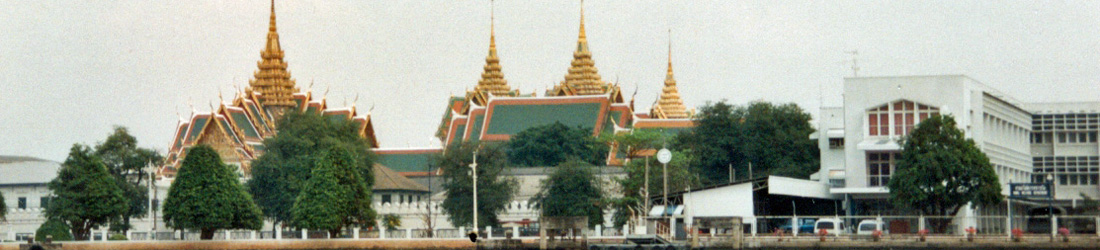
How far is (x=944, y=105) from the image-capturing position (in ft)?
215

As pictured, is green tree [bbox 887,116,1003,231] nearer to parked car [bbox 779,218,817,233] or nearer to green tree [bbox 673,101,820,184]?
parked car [bbox 779,218,817,233]

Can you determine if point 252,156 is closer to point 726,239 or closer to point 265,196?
point 265,196

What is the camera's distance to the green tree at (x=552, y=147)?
357 feet

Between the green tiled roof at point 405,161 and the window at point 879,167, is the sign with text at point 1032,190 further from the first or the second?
the green tiled roof at point 405,161

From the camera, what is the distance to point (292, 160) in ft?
292

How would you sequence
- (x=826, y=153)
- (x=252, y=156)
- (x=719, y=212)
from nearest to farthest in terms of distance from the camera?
(x=719, y=212), (x=826, y=153), (x=252, y=156)

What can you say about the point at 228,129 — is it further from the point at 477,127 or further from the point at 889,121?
the point at 889,121

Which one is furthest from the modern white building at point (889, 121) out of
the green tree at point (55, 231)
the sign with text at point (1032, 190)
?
the green tree at point (55, 231)

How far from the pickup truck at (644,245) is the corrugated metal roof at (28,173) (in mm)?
46231

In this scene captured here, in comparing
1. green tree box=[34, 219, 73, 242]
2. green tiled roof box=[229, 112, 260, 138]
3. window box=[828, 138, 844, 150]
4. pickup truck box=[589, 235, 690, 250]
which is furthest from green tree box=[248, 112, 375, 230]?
pickup truck box=[589, 235, 690, 250]

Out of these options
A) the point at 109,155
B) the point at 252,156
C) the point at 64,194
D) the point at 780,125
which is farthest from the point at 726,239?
the point at 252,156

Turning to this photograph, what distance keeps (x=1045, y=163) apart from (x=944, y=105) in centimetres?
1111

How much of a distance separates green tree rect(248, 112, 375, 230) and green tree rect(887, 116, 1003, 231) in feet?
90.4

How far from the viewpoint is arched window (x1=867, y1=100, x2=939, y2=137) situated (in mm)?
66500
